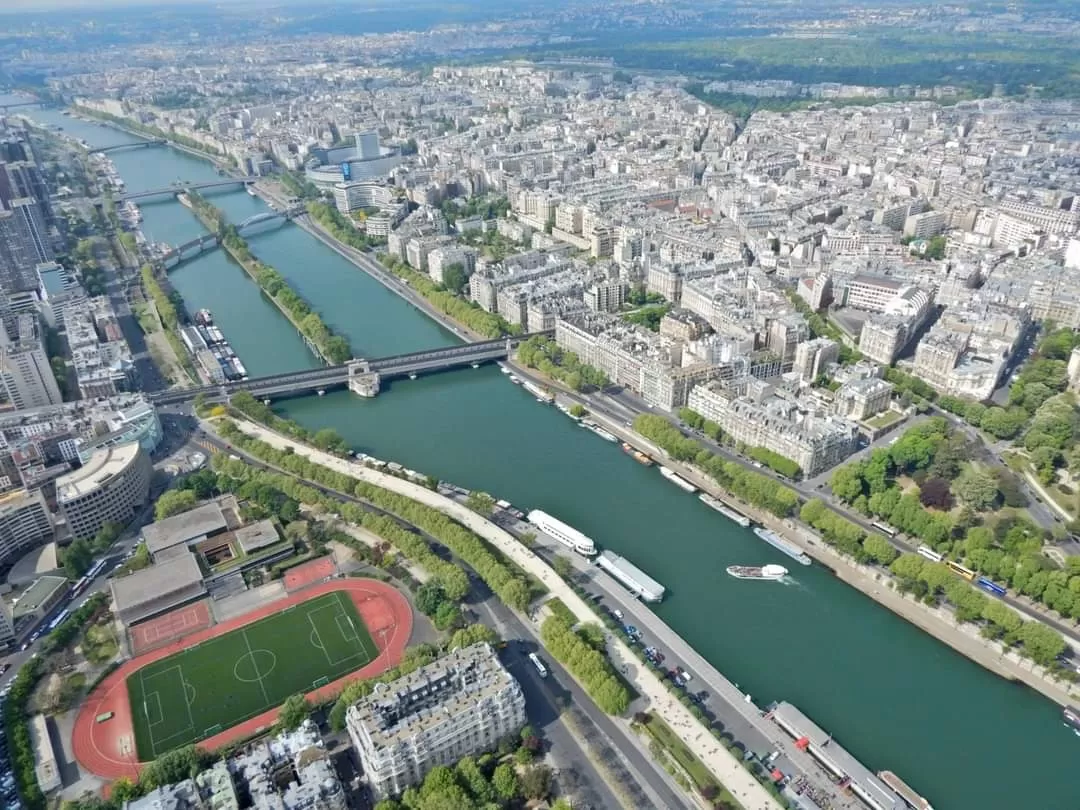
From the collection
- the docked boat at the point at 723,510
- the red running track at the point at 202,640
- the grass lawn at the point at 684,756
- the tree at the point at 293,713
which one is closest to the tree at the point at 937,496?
the docked boat at the point at 723,510

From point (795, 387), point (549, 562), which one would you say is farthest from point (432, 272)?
point (549, 562)

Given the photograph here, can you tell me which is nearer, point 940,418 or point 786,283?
point 940,418

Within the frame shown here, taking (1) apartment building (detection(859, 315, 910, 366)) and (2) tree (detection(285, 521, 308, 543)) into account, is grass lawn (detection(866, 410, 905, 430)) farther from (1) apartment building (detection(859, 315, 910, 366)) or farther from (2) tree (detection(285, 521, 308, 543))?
(2) tree (detection(285, 521, 308, 543))

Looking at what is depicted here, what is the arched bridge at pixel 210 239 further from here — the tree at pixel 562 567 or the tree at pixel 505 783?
the tree at pixel 505 783

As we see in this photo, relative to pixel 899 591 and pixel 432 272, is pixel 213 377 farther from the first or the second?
pixel 899 591

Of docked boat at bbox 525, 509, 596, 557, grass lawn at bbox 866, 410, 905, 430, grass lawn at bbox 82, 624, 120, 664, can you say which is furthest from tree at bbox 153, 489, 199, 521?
grass lawn at bbox 866, 410, 905, 430

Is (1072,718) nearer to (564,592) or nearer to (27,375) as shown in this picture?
(564,592)

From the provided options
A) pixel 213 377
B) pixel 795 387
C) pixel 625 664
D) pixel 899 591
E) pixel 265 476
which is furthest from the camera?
pixel 213 377
